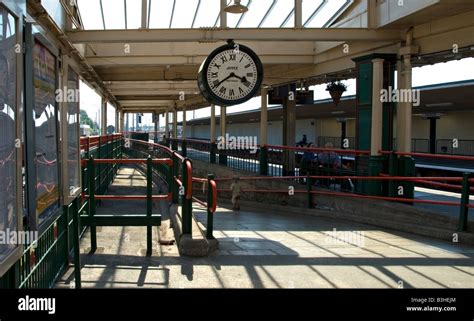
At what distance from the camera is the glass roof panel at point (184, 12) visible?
1200 centimetres

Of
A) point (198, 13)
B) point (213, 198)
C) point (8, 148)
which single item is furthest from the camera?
point (198, 13)

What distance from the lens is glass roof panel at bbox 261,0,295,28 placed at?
446 inches

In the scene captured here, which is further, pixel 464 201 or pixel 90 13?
pixel 90 13

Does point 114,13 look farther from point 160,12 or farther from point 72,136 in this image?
Result: point 72,136

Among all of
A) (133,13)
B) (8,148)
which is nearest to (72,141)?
(8,148)

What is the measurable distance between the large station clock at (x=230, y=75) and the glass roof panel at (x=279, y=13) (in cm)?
386

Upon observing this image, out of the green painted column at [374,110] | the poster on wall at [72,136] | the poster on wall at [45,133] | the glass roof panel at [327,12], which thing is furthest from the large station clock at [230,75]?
the glass roof panel at [327,12]

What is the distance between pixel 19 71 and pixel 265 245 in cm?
459

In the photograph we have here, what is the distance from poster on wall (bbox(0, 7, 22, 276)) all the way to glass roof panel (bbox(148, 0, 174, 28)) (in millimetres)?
9236

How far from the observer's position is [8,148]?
293cm

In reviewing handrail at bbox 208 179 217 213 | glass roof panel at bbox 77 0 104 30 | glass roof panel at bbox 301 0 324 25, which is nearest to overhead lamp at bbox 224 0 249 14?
handrail at bbox 208 179 217 213

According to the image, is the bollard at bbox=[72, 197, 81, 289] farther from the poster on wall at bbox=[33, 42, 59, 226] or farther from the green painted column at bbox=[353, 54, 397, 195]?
the green painted column at bbox=[353, 54, 397, 195]

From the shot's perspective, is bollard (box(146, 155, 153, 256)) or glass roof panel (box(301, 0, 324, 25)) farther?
glass roof panel (box(301, 0, 324, 25))

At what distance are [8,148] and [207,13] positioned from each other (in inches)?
389
